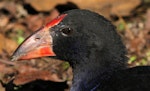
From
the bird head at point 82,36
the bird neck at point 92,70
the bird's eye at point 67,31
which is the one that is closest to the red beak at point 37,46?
the bird head at point 82,36

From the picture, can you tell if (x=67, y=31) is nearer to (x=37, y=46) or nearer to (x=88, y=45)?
(x=88, y=45)

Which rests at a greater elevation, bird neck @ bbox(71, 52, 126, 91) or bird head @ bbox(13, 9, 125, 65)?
bird head @ bbox(13, 9, 125, 65)

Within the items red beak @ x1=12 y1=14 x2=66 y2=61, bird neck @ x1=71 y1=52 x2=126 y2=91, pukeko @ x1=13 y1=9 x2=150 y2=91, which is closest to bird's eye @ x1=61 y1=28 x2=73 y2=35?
pukeko @ x1=13 y1=9 x2=150 y2=91

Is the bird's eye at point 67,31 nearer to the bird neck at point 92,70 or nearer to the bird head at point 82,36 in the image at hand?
the bird head at point 82,36

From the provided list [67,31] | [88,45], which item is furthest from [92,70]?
[67,31]

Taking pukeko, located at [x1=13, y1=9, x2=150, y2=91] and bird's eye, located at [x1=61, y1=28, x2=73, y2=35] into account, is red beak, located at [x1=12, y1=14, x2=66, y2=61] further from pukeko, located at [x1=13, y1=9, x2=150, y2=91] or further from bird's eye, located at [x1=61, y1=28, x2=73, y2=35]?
bird's eye, located at [x1=61, y1=28, x2=73, y2=35]

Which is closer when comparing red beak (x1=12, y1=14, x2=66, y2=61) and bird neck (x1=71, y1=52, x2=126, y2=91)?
bird neck (x1=71, y1=52, x2=126, y2=91)
